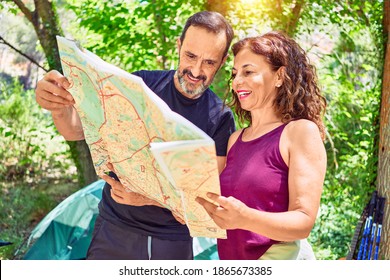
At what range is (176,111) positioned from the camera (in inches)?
87.0

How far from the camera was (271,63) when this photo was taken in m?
1.83

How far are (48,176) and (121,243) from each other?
6.06m

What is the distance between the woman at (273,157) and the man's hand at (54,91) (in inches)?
20.8

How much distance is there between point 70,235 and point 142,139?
128 inches

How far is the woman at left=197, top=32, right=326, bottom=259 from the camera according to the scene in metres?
1.58

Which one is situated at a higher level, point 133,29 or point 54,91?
point 133,29

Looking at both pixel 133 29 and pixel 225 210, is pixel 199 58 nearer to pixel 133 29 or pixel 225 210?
pixel 225 210

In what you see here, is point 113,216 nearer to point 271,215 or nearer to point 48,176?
point 271,215

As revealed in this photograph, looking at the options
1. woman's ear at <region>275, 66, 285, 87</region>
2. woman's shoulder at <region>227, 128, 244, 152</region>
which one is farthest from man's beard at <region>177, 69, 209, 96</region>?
woman's ear at <region>275, 66, 285, 87</region>

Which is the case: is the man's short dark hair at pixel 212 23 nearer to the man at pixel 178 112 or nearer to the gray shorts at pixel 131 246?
the man at pixel 178 112

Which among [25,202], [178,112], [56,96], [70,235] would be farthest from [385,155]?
[25,202]

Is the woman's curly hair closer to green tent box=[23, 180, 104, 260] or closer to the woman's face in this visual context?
the woman's face

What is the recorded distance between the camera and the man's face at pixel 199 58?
2.11m
